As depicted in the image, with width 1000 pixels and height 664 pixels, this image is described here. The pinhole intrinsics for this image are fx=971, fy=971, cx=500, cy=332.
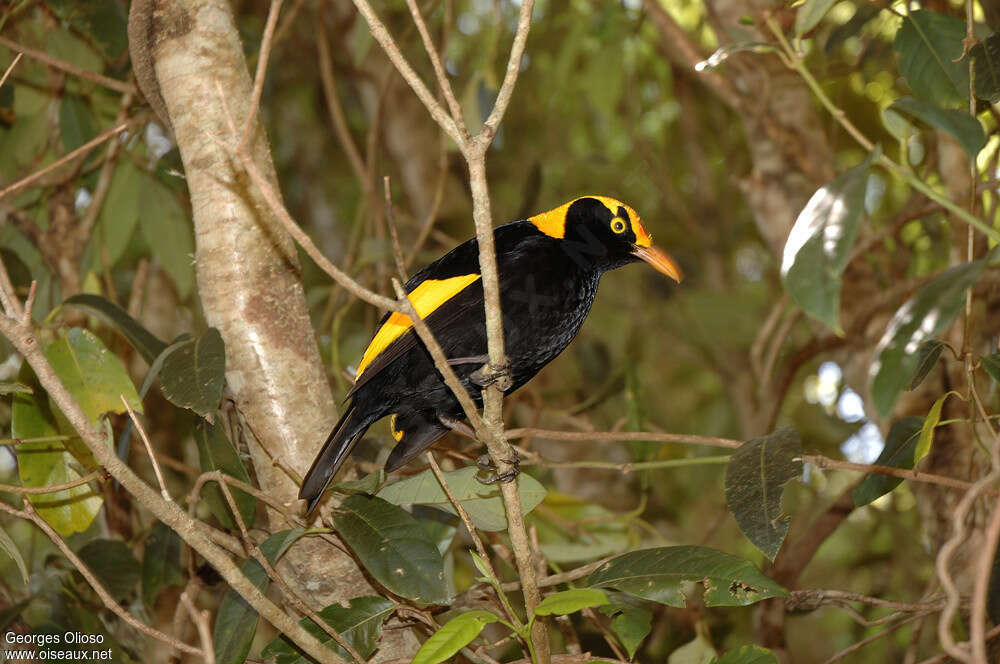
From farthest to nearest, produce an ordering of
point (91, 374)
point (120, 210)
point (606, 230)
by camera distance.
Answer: point (120, 210)
point (606, 230)
point (91, 374)

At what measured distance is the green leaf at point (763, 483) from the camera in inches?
75.5

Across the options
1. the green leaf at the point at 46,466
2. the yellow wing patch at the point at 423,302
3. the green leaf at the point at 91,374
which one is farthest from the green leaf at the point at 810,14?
the green leaf at the point at 46,466

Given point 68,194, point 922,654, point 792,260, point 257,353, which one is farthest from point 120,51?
point 922,654

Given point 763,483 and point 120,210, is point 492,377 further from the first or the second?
point 120,210

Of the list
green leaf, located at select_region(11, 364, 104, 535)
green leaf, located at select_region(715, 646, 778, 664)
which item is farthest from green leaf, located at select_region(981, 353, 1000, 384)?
green leaf, located at select_region(11, 364, 104, 535)

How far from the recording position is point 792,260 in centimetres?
149

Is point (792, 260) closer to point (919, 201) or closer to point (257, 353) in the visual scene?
point (257, 353)

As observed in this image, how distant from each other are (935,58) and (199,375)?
5.79 feet

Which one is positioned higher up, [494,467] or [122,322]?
[122,322]

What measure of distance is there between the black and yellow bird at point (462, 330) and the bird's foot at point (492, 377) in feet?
0.16

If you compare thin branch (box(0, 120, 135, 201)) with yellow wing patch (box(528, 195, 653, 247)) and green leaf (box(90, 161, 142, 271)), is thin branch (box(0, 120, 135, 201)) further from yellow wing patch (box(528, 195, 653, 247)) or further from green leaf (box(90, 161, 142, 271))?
yellow wing patch (box(528, 195, 653, 247))

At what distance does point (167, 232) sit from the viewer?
11.6 ft

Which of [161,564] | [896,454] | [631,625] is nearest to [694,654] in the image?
[631,625]

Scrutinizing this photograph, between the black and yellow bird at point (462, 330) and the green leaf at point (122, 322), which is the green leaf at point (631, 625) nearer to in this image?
the black and yellow bird at point (462, 330)
